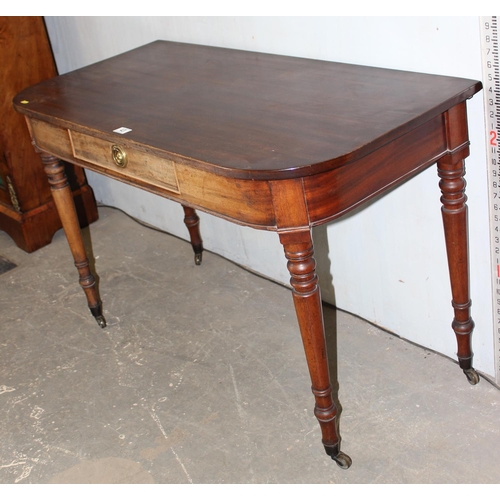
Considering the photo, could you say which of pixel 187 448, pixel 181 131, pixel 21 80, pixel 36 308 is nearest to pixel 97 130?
pixel 181 131

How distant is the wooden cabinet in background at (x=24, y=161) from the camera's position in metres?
3.09

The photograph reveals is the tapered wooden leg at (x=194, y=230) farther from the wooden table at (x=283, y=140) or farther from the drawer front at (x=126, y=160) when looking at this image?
the drawer front at (x=126, y=160)

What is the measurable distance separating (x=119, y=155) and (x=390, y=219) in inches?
32.8

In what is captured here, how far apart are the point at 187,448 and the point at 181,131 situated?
0.90 metres

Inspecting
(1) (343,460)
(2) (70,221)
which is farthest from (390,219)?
(2) (70,221)

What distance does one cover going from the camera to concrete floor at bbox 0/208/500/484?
203cm

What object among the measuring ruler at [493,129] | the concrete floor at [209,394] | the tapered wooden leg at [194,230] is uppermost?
the measuring ruler at [493,129]

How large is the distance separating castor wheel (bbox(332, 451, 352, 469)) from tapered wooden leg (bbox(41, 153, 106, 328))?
110 centimetres

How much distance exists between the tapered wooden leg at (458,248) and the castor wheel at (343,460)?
1.53 feet

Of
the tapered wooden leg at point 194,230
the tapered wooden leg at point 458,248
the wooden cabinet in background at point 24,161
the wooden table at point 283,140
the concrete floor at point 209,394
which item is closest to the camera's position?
the wooden table at point 283,140

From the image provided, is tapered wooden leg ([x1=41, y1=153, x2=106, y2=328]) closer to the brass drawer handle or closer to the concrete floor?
the concrete floor

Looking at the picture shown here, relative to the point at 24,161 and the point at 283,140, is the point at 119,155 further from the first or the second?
the point at 24,161

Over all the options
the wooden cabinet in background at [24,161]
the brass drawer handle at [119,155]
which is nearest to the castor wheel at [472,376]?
the brass drawer handle at [119,155]

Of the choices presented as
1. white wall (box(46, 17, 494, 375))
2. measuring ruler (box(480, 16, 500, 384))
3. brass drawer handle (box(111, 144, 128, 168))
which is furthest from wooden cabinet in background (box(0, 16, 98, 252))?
measuring ruler (box(480, 16, 500, 384))
